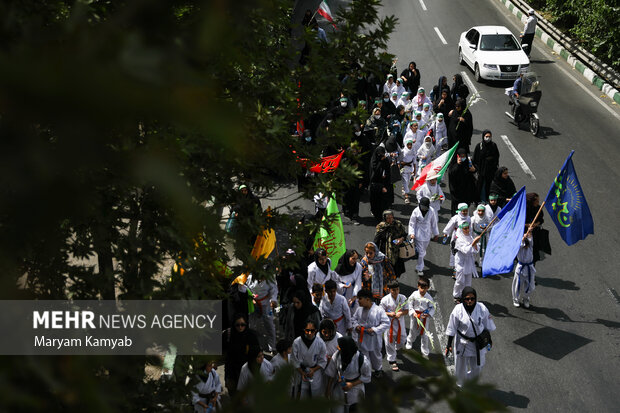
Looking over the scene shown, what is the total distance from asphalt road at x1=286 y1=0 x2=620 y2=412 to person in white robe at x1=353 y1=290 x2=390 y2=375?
2.44 ft

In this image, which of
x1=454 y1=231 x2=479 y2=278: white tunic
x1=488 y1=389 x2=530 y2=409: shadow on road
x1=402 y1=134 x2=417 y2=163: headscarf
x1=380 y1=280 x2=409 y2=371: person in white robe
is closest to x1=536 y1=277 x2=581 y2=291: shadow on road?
x1=454 y1=231 x2=479 y2=278: white tunic

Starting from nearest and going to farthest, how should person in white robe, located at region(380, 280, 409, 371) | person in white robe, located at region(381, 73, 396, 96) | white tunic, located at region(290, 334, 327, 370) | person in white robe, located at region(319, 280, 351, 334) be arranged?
white tunic, located at region(290, 334, 327, 370)
person in white robe, located at region(319, 280, 351, 334)
person in white robe, located at region(380, 280, 409, 371)
person in white robe, located at region(381, 73, 396, 96)

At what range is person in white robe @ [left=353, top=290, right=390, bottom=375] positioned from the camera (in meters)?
9.16

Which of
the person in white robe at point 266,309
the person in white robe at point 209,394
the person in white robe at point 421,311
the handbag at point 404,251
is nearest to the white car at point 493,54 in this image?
the handbag at point 404,251

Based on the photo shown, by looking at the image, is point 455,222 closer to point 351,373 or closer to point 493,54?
point 351,373

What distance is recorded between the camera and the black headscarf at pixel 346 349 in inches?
318

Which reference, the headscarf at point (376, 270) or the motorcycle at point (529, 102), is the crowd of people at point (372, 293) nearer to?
the headscarf at point (376, 270)

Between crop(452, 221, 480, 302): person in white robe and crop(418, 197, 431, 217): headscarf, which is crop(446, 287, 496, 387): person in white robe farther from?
crop(418, 197, 431, 217): headscarf

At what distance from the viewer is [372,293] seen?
406 inches

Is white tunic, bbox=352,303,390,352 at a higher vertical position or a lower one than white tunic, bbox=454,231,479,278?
lower

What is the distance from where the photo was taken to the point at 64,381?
1227 millimetres

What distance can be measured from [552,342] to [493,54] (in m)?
14.0

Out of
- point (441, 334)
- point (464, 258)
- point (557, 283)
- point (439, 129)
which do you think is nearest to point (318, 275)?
point (441, 334)

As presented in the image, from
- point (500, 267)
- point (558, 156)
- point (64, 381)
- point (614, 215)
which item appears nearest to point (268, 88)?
point (64, 381)
